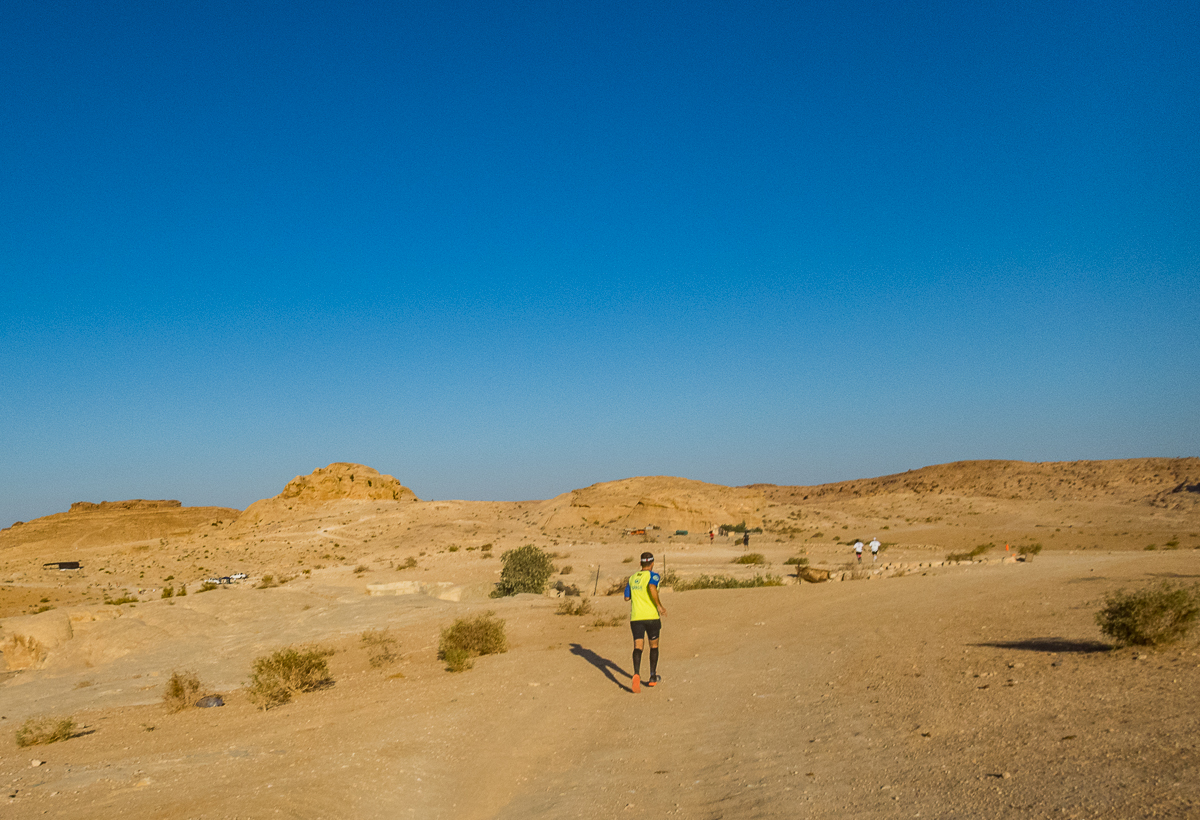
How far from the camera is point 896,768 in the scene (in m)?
6.00

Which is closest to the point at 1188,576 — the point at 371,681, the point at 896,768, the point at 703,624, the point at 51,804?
the point at 703,624

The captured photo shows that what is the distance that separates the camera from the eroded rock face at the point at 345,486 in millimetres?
75312

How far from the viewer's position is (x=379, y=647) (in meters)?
15.5

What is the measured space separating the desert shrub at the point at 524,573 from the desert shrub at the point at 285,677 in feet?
39.7

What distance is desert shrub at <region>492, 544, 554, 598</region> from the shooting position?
2481cm

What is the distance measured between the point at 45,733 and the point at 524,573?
1604 centimetres

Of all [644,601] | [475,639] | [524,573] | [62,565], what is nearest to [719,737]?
[644,601]

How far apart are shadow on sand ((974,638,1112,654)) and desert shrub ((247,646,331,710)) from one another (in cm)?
1095

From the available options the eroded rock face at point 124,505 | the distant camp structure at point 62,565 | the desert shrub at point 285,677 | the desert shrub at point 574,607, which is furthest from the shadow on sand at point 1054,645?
the eroded rock face at point 124,505

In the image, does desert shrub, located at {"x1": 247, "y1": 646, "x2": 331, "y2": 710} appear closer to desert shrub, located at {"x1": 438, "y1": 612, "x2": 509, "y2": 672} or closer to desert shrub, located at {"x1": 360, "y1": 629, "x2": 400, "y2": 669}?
desert shrub, located at {"x1": 360, "y1": 629, "x2": 400, "y2": 669}

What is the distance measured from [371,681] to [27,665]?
12535 millimetres

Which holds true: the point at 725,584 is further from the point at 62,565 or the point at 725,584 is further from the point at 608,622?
the point at 62,565

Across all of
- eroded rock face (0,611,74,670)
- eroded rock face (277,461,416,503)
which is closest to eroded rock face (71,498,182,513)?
eroded rock face (277,461,416,503)

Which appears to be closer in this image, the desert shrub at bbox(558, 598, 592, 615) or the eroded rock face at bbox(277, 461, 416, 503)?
the desert shrub at bbox(558, 598, 592, 615)
